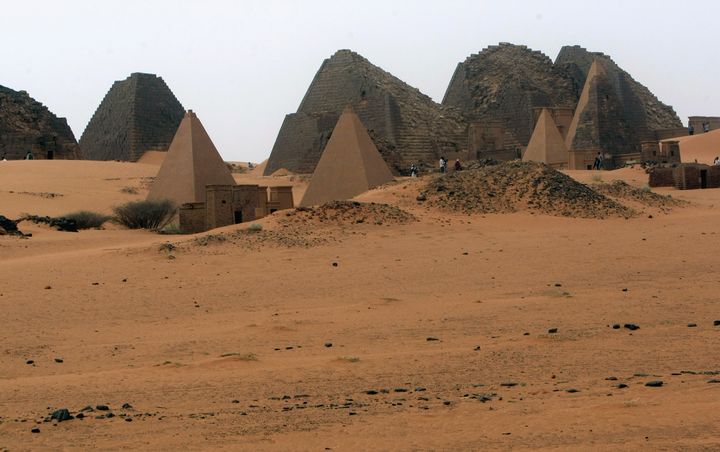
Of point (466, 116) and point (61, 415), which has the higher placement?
point (466, 116)

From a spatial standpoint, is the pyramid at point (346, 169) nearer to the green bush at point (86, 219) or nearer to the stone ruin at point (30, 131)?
the green bush at point (86, 219)

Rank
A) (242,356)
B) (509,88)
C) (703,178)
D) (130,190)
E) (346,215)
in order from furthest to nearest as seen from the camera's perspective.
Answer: (509,88), (130,190), (703,178), (346,215), (242,356)

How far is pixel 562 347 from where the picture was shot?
8914 mm

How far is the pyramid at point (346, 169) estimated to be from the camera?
84.8ft

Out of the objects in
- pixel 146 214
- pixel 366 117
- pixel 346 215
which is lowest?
pixel 346 215

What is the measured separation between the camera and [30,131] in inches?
1766

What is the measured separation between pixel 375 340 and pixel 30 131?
123 ft

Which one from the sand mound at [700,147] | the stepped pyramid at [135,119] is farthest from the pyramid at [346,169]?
the sand mound at [700,147]

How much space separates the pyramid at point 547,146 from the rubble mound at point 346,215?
2302 centimetres

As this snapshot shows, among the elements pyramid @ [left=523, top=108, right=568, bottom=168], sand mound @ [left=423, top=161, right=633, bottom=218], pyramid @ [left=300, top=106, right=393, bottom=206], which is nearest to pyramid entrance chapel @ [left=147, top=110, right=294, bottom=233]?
pyramid @ [left=300, top=106, right=393, bottom=206]

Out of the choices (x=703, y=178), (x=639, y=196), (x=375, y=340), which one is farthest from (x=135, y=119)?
(x=375, y=340)

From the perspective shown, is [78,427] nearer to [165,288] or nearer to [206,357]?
[206,357]

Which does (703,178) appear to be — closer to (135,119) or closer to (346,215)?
(346,215)

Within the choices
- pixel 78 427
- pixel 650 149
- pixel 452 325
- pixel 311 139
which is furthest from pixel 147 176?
pixel 78 427
